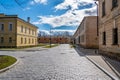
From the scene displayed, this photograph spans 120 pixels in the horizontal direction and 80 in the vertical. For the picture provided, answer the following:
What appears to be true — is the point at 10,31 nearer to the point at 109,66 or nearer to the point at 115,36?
the point at 115,36

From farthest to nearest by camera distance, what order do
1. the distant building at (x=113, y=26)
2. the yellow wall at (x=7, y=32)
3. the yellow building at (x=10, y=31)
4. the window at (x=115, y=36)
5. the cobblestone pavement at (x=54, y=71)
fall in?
the yellow wall at (x=7, y=32), the yellow building at (x=10, y=31), the window at (x=115, y=36), the distant building at (x=113, y=26), the cobblestone pavement at (x=54, y=71)

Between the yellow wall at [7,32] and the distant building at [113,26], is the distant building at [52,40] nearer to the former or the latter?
the yellow wall at [7,32]

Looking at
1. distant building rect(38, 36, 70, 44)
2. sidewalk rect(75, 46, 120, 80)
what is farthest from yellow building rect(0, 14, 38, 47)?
distant building rect(38, 36, 70, 44)

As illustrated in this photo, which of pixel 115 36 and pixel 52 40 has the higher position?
pixel 52 40

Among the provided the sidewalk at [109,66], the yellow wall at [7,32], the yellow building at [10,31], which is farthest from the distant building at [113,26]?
the yellow wall at [7,32]

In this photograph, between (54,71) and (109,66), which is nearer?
(54,71)

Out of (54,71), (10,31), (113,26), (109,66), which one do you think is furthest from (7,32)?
(54,71)

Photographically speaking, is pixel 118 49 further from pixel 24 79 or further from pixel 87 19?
pixel 87 19

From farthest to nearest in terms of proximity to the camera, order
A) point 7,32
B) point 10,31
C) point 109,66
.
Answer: point 7,32 < point 10,31 < point 109,66

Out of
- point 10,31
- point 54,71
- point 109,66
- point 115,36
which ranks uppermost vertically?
point 10,31

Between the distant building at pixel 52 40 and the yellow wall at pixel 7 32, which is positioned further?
the distant building at pixel 52 40

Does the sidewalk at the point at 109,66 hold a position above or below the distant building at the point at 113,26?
below

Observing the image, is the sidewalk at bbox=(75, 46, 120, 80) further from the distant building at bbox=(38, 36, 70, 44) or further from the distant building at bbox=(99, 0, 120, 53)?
the distant building at bbox=(38, 36, 70, 44)

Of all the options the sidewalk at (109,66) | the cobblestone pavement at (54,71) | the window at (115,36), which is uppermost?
the window at (115,36)
